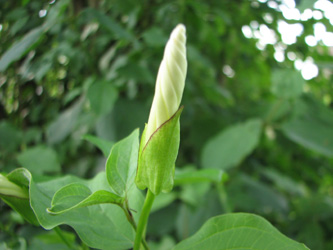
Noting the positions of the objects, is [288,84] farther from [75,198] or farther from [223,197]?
[75,198]

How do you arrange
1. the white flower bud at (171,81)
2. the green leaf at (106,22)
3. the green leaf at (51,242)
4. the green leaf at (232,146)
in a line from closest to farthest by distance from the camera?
the white flower bud at (171,81)
the green leaf at (51,242)
the green leaf at (106,22)
the green leaf at (232,146)

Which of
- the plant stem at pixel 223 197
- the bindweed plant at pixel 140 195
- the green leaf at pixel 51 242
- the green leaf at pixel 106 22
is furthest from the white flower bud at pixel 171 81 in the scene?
the plant stem at pixel 223 197

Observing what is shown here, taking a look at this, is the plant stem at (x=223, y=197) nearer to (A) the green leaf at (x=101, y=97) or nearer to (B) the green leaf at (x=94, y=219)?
(A) the green leaf at (x=101, y=97)

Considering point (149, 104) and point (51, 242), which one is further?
point (149, 104)

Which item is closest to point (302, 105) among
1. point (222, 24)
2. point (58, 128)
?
point (222, 24)

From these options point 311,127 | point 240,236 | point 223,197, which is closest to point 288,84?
point 311,127

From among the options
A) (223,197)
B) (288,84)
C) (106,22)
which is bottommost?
(223,197)
